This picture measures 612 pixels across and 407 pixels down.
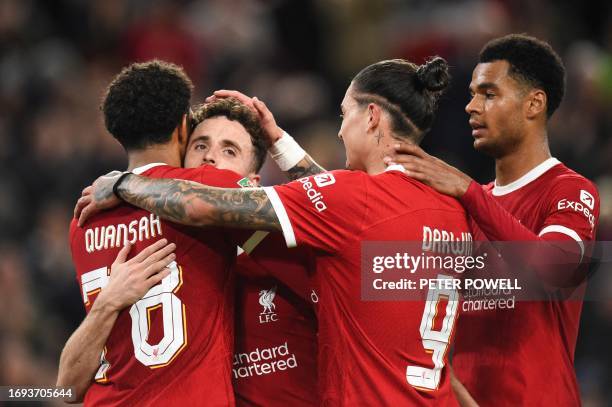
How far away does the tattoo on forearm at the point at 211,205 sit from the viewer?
409 centimetres

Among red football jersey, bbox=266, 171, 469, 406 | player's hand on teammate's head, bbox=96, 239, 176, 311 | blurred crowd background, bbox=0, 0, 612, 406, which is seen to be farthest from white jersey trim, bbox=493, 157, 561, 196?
blurred crowd background, bbox=0, 0, 612, 406

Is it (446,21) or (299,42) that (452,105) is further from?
(299,42)

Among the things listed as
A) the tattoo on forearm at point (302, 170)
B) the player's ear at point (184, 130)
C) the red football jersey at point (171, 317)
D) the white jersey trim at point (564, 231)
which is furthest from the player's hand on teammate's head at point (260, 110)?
the white jersey trim at point (564, 231)

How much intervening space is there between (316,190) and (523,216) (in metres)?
1.37

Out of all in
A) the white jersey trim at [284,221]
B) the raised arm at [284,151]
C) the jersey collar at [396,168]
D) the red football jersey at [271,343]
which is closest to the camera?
the white jersey trim at [284,221]

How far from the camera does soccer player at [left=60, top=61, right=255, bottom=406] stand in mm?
4211

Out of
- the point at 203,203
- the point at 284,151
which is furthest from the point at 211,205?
the point at 284,151

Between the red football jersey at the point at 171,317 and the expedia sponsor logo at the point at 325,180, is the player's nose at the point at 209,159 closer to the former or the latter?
the red football jersey at the point at 171,317

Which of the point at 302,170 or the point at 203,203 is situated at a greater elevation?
the point at 302,170

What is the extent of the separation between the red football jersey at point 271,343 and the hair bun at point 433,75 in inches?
47.1

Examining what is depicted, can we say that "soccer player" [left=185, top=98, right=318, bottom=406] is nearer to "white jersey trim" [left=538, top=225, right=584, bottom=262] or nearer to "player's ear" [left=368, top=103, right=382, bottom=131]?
"player's ear" [left=368, top=103, right=382, bottom=131]

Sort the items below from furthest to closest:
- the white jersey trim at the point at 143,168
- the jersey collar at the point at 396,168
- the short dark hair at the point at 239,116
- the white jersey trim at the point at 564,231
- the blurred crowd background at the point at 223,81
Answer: the blurred crowd background at the point at 223,81 < the short dark hair at the point at 239,116 < the white jersey trim at the point at 564,231 < the white jersey trim at the point at 143,168 < the jersey collar at the point at 396,168

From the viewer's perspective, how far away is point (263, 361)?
15.5ft

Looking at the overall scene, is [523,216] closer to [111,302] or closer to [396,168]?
[396,168]
